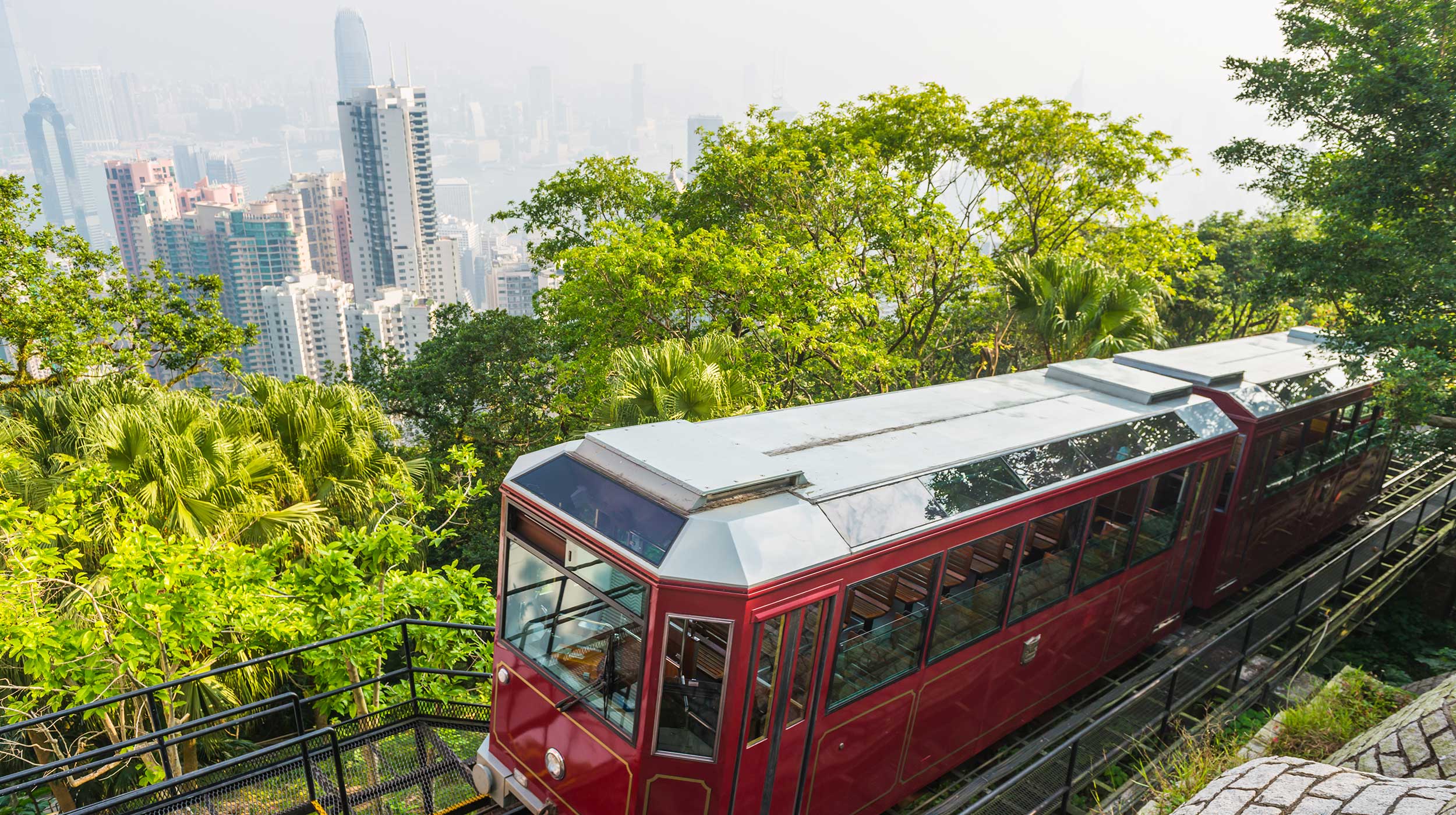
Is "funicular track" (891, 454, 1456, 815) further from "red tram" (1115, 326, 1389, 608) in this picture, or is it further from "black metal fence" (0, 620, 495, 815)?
"black metal fence" (0, 620, 495, 815)

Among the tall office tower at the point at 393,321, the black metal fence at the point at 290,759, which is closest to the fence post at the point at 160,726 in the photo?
the black metal fence at the point at 290,759

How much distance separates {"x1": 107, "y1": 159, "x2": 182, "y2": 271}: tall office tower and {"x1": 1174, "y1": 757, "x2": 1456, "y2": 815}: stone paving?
186067 millimetres

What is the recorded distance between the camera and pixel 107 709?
7039 millimetres

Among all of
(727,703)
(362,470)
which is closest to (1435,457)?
(727,703)

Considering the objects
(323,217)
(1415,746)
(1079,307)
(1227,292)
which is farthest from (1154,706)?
(323,217)

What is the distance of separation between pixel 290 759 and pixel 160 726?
1138mm

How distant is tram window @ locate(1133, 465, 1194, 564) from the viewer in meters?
8.02

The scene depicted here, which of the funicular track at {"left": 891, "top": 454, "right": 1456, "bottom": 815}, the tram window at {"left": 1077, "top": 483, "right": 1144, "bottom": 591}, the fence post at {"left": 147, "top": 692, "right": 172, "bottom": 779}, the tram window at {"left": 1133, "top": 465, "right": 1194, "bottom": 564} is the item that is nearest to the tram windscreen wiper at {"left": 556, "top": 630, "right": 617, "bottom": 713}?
the funicular track at {"left": 891, "top": 454, "right": 1456, "bottom": 815}

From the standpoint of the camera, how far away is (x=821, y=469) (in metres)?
5.97

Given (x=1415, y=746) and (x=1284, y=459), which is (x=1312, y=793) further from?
(x=1284, y=459)

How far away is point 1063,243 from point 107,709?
18.0 meters

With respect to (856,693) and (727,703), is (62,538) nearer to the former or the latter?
(727,703)

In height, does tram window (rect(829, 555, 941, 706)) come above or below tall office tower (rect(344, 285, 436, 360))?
above

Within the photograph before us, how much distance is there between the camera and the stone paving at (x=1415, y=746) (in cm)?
449
